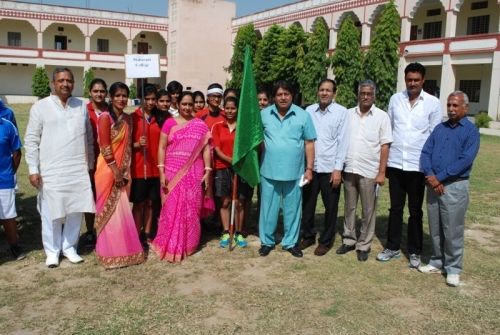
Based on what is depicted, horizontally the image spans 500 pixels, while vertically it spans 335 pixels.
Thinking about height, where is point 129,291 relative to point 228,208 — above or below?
below

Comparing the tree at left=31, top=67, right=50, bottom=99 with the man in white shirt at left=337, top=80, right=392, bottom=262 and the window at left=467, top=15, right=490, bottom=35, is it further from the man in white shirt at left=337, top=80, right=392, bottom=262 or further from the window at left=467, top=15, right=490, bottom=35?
the man in white shirt at left=337, top=80, right=392, bottom=262

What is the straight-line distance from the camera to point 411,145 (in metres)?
4.10

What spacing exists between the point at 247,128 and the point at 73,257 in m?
1.95

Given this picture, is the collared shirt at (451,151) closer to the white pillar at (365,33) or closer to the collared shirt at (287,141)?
the collared shirt at (287,141)

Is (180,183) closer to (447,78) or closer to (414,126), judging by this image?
(414,126)

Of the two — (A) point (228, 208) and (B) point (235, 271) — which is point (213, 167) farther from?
(B) point (235, 271)

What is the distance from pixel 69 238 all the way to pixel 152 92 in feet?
5.03

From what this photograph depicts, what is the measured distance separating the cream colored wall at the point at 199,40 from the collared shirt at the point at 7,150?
30.9m

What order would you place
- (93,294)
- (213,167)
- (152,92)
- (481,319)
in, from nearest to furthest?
(481,319) → (93,294) → (152,92) → (213,167)

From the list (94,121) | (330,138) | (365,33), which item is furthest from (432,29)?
(94,121)

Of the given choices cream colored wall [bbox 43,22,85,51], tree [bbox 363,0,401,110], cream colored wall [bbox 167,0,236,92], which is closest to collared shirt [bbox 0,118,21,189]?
tree [bbox 363,0,401,110]

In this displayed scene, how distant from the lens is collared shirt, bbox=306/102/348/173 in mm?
4266

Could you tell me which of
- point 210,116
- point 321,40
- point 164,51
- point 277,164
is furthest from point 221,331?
point 164,51

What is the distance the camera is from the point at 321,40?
69.0 ft
